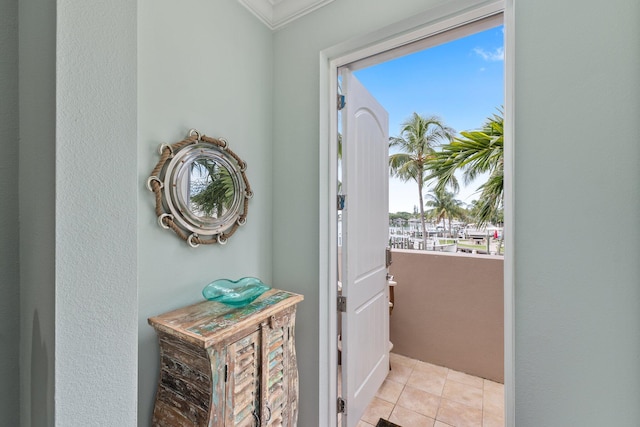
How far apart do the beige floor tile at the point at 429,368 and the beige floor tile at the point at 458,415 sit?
0.37m

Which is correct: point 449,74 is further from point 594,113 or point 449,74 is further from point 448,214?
point 594,113

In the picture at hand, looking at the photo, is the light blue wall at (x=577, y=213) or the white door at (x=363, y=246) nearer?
the light blue wall at (x=577, y=213)

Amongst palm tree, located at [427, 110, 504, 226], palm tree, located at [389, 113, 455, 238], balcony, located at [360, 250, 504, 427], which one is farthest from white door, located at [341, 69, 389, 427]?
palm tree, located at [389, 113, 455, 238]

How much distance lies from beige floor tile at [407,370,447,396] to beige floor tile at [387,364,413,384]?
0.11 feet

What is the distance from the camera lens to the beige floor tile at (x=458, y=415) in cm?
164

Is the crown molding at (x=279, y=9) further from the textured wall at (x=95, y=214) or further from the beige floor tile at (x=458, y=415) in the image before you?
the beige floor tile at (x=458, y=415)

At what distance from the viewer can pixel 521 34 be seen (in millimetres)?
924

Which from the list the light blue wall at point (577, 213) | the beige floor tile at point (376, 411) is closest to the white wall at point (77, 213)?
the light blue wall at point (577, 213)

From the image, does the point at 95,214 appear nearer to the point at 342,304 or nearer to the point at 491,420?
the point at 342,304

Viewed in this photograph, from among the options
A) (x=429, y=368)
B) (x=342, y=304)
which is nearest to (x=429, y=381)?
(x=429, y=368)

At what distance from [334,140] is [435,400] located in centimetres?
194

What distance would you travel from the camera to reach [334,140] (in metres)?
1.42

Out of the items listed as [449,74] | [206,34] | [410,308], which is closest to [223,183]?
[206,34]

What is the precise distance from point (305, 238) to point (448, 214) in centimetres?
196
